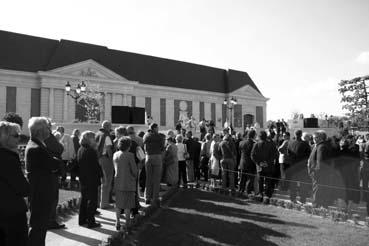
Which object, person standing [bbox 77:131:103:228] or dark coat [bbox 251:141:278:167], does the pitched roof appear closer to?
dark coat [bbox 251:141:278:167]

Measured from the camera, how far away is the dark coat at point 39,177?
15.9ft

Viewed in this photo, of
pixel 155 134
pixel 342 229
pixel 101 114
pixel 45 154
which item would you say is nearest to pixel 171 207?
pixel 155 134

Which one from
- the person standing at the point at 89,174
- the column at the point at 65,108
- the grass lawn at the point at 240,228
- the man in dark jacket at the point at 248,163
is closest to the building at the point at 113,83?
the column at the point at 65,108

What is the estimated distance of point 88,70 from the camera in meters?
39.2

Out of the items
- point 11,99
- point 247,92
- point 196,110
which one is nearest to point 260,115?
point 247,92

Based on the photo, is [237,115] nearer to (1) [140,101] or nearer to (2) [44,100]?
(1) [140,101]

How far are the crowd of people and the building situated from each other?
88.7 ft

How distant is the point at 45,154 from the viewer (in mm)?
4863

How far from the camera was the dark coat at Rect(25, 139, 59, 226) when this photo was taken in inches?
191

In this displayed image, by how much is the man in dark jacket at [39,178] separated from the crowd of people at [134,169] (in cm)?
1

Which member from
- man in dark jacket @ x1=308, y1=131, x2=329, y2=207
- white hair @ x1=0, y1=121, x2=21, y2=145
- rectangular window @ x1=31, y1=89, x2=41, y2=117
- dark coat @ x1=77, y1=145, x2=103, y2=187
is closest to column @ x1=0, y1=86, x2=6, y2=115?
rectangular window @ x1=31, y1=89, x2=41, y2=117

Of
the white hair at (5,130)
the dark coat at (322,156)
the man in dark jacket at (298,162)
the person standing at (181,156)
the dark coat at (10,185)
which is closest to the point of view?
the dark coat at (10,185)

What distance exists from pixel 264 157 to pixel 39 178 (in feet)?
20.8

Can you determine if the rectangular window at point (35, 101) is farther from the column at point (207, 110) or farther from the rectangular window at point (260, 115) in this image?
the rectangular window at point (260, 115)
